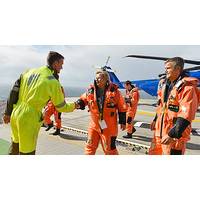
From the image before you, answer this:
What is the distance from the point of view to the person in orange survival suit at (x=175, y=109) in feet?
9.46

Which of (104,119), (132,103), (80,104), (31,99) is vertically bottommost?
(132,103)

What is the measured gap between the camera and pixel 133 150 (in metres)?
5.35

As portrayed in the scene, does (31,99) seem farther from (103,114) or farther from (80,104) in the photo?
(103,114)

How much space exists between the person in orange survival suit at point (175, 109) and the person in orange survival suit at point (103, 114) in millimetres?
676

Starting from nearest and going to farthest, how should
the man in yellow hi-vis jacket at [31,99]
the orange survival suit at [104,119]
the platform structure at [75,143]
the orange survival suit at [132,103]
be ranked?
the man in yellow hi-vis jacket at [31,99] → the orange survival suit at [104,119] → the platform structure at [75,143] → the orange survival suit at [132,103]

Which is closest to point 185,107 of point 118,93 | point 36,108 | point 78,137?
point 118,93

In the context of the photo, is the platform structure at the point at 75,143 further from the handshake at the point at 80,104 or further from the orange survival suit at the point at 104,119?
the handshake at the point at 80,104

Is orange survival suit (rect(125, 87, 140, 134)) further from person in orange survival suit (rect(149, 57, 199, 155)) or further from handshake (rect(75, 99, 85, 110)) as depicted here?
person in orange survival suit (rect(149, 57, 199, 155))

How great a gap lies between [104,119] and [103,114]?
79 mm

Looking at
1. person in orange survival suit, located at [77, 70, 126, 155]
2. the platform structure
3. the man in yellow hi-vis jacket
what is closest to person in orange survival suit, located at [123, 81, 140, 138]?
the platform structure

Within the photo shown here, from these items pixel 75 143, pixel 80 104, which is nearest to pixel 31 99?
pixel 80 104

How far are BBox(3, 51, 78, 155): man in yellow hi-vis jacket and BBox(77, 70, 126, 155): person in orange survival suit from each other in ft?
2.22

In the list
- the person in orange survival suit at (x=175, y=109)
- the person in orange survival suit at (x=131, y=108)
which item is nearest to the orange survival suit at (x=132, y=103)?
the person in orange survival suit at (x=131, y=108)

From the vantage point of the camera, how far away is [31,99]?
10.2 ft
